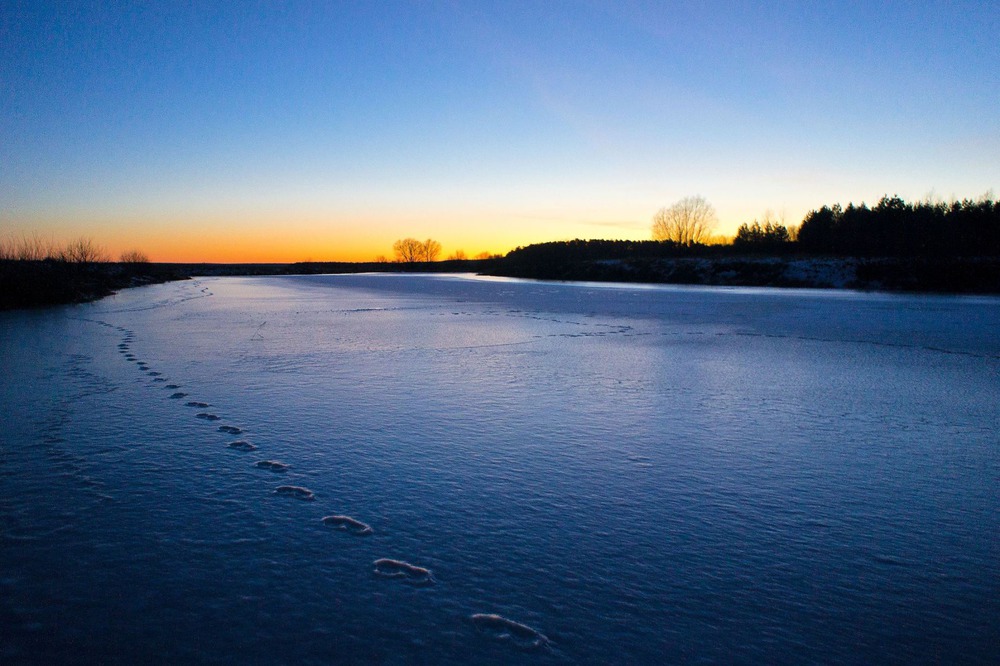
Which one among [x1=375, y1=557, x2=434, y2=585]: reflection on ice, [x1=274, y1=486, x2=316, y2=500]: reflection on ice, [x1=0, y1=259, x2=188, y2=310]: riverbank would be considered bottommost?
[x1=375, y1=557, x2=434, y2=585]: reflection on ice

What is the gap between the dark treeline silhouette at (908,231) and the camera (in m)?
48.9

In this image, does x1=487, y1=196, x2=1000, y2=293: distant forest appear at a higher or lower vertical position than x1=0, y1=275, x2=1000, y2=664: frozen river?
higher

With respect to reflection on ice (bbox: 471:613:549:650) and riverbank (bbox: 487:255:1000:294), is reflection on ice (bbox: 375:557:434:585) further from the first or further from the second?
riverbank (bbox: 487:255:1000:294)

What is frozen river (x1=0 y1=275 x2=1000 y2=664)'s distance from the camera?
2.19m

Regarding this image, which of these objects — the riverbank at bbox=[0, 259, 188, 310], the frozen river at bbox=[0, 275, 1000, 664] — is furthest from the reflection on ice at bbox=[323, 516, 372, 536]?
the riverbank at bbox=[0, 259, 188, 310]

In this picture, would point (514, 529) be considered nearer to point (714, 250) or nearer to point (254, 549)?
point (254, 549)

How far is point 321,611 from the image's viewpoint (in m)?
2.31

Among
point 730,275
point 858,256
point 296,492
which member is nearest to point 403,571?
point 296,492

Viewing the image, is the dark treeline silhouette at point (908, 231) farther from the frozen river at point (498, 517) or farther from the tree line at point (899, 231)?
the frozen river at point (498, 517)

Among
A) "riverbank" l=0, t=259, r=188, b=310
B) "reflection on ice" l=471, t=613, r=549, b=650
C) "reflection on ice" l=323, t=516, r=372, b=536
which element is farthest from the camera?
"riverbank" l=0, t=259, r=188, b=310

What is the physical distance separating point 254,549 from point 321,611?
0.65 metres

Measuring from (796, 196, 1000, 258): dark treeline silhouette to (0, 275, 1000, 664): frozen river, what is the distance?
4777 cm

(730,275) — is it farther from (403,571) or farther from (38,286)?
(403,571)

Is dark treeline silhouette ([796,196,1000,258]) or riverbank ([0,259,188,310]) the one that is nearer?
riverbank ([0,259,188,310])
